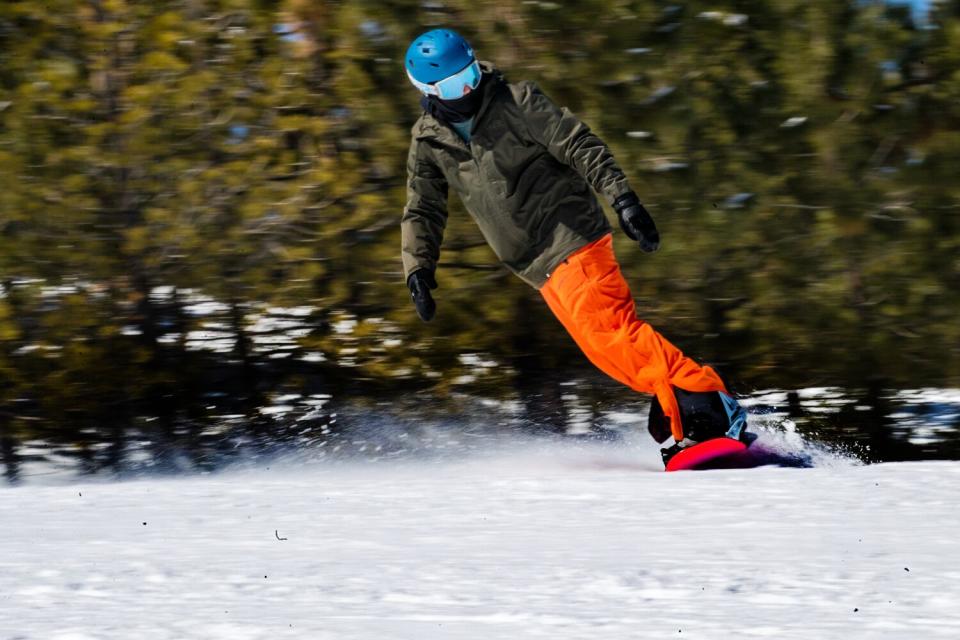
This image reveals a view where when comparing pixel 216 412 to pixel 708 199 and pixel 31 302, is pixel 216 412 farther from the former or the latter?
pixel 708 199

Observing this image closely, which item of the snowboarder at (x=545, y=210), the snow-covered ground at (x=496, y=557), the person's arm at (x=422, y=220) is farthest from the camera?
the person's arm at (x=422, y=220)

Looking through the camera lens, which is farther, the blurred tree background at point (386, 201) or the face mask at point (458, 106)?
the blurred tree background at point (386, 201)

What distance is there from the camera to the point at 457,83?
4.36 metres

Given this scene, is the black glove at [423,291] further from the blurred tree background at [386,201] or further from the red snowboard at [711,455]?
the red snowboard at [711,455]

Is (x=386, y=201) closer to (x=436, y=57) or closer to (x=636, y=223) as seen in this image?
(x=436, y=57)

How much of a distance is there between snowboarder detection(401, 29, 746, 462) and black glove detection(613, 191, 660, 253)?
0.58 feet

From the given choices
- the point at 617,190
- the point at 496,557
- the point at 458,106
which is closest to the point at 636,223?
the point at 617,190

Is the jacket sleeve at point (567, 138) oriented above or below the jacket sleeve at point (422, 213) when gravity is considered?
above

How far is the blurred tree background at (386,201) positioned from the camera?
4.72m

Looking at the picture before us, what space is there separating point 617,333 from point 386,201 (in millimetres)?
1060

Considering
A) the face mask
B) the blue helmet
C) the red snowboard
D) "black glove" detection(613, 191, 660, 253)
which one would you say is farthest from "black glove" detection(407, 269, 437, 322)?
the red snowboard

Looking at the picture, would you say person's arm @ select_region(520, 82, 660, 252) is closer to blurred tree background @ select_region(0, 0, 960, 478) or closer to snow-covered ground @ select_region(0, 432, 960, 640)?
blurred tree background @ select_region(0, 0, 960, 478)

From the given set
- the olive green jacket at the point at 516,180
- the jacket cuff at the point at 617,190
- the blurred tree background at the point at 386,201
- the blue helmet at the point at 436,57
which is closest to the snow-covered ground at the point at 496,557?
the blurred tree background at the point at 386,201

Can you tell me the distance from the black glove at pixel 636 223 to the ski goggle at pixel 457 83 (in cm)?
64
